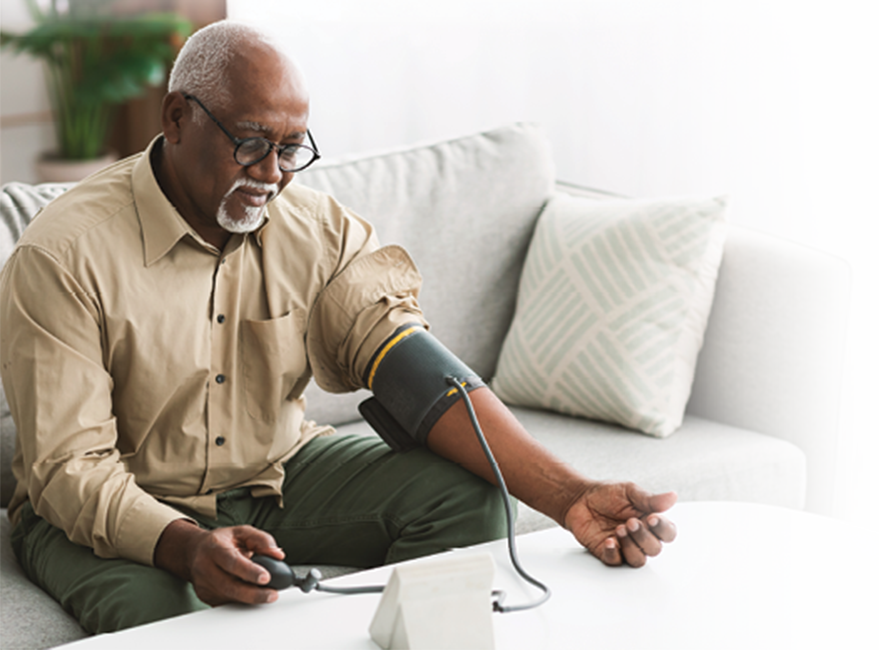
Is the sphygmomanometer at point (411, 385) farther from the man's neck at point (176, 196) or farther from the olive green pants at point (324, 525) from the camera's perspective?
the man's neck at point (176, 196)

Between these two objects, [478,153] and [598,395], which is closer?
[598,395]

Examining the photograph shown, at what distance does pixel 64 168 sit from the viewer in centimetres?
427

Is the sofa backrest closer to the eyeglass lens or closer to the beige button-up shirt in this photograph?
the beige button-up shirt

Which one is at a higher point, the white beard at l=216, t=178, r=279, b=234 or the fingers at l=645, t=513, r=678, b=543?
the white beard at l=216, t=178, r=279, b=234

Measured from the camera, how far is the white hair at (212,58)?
1.30 m

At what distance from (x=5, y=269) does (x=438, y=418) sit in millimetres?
591

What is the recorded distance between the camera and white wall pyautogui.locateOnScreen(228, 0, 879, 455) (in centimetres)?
237

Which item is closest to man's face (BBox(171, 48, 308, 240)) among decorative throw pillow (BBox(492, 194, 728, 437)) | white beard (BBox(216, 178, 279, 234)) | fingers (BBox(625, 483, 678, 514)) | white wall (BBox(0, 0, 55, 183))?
white beard (BBox(216, 178, 279, 234))

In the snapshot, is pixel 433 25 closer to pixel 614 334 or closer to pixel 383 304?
pixel 614 334

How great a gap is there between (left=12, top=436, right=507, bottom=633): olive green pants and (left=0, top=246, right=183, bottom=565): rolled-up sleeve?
42mm

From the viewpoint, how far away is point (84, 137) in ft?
14.1

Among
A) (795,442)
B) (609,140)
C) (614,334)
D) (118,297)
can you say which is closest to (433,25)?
(609,140)

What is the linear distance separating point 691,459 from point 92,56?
10.9ft

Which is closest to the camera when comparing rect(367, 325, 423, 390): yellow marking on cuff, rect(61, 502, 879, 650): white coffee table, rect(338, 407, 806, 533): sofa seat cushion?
rect(61, 502, 879, 650): white coffee table
